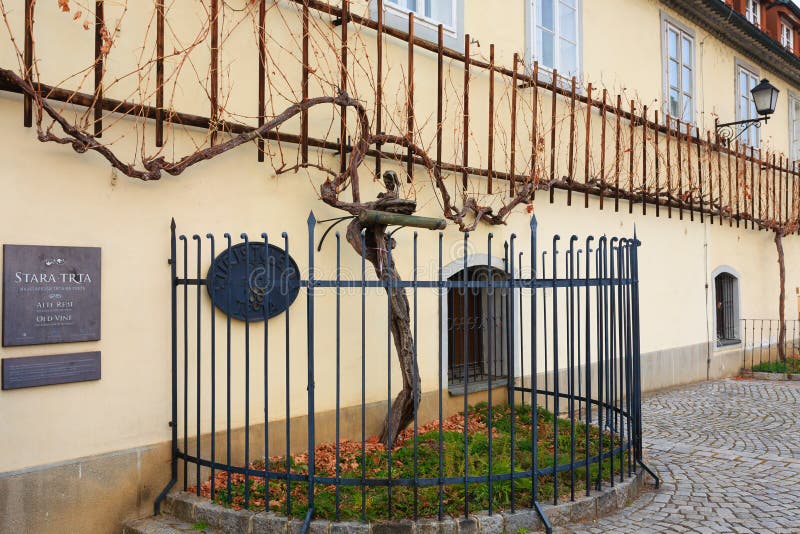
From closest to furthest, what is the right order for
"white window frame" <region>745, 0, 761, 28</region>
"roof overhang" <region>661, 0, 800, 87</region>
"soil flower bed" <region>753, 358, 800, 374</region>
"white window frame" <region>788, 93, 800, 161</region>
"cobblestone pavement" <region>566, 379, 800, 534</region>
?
"cobblestone pavement" <region>566, 379, 800, 534</region>
"roof overhang" <region>661, 0, 800, 87</region>
"soil flower bed" <region>753, 358, 800, 374</region>
"white window frame" <region>745, 0, 761, 28</region>
"white window frame" <region>788, 93, 800, 161</region>

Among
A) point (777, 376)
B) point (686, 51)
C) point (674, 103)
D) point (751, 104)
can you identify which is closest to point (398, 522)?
point (674, 103)

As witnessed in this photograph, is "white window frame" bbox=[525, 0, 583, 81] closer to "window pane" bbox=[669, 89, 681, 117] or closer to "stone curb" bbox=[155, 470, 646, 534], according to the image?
"window pane" bbox=[669, 89, 681, 117]

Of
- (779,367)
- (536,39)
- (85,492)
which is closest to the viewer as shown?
(85,492)

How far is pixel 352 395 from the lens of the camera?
6.02m

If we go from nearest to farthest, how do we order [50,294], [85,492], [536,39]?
[50,294]
[85,492]
[536,39]

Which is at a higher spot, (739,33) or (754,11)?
(754,11)

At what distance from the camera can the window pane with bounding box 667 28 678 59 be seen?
11.2 metres

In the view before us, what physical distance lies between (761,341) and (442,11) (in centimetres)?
1013

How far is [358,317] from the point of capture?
6105 mm

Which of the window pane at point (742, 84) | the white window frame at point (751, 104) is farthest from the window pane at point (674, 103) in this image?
the window pane at point (742, 84)

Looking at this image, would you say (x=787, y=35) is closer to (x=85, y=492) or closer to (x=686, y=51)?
(x=686, y=51)

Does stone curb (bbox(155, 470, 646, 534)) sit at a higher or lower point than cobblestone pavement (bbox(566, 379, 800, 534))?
higher

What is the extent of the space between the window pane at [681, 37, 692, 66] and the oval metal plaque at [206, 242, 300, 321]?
9.25m

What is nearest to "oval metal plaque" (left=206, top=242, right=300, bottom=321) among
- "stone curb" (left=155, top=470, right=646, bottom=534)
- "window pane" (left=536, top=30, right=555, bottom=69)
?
"stone curb" (left=155, top=470, right=646, bottom=534)
